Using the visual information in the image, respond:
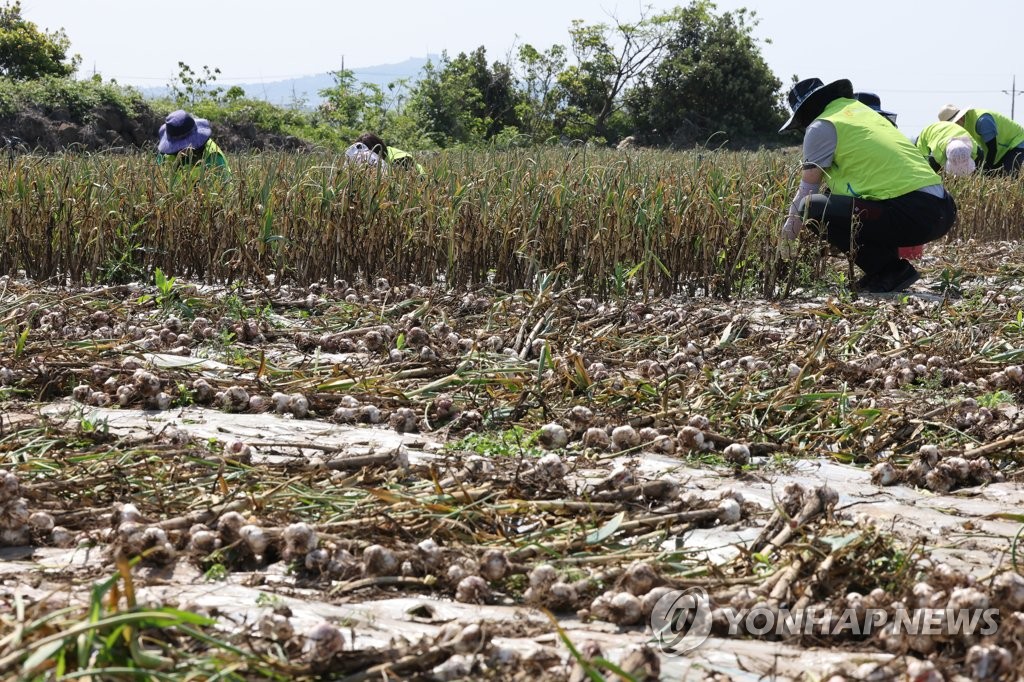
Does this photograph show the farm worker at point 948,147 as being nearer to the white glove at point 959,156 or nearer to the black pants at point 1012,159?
the white glove at point 959,156

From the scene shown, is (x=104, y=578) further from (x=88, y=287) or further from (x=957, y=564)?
(x=88, y=287)

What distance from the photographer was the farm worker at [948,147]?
A: 8.94 metres

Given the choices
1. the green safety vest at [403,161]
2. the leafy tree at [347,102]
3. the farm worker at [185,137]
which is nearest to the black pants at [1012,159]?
the green safety vest at [403,161]

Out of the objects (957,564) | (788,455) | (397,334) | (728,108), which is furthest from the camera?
(728,108)

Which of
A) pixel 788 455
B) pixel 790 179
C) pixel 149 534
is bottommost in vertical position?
pixel 788 455

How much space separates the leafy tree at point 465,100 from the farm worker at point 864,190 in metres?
20.9

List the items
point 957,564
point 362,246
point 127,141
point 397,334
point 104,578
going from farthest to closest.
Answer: point 127,141 → point 362,246 → point 397,334 → point 957,564 → point 104,578

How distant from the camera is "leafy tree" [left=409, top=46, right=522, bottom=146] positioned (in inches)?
1180

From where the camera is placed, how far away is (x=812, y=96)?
6.47m

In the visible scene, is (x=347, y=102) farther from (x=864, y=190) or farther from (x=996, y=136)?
(x=864, y=190)

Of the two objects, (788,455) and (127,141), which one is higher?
(127,141)

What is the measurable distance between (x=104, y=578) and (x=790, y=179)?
5629mm

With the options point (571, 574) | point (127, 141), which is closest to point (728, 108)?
point (127, 141)

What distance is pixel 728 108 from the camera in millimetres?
37219
